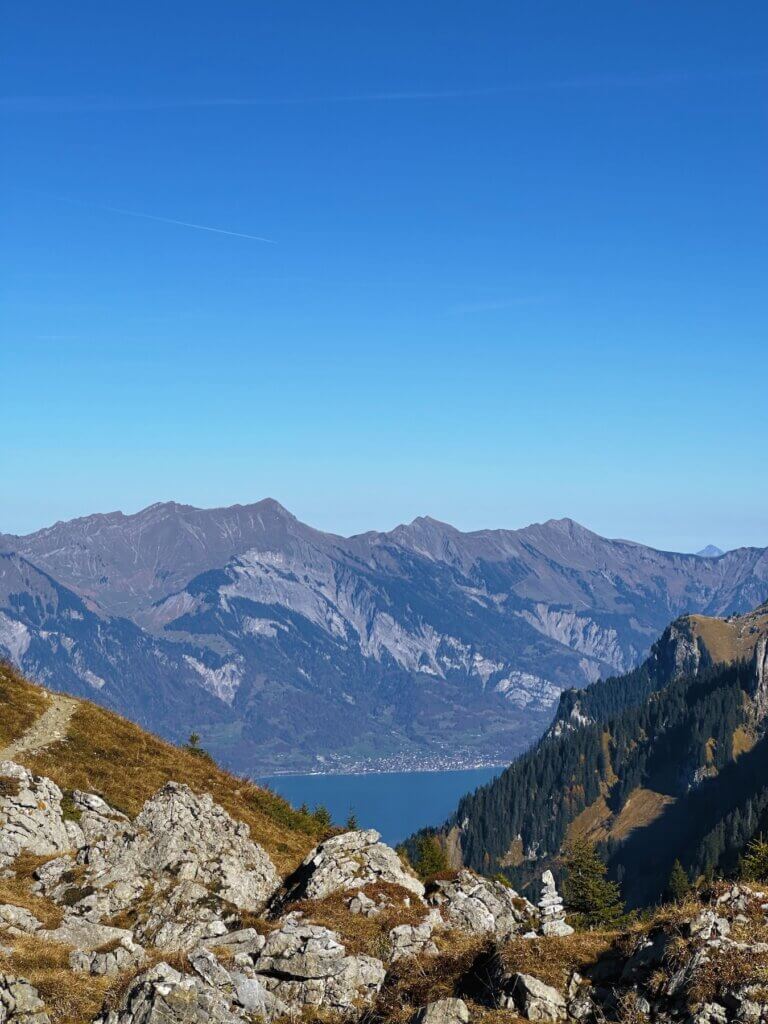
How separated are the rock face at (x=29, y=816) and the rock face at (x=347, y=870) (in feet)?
38.6

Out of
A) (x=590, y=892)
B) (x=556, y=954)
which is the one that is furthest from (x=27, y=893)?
(x=590, y=892)

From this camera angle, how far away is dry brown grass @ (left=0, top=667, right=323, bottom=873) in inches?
1998

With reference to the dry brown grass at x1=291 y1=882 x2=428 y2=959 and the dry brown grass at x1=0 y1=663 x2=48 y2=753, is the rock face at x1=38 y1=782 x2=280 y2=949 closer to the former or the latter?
the dry brown grass at x1=291 y1=882 x2=428 y2=959

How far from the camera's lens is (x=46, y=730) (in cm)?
5719

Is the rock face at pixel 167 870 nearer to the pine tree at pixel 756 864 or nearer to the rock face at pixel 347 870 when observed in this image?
the rock face at pixel 347 870

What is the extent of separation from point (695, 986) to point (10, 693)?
172 ft

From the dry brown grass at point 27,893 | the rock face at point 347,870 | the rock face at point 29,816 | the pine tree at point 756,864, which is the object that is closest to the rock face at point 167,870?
the dry brown grass at point 27,893

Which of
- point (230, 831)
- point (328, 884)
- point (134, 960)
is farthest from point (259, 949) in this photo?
point (230, 831)

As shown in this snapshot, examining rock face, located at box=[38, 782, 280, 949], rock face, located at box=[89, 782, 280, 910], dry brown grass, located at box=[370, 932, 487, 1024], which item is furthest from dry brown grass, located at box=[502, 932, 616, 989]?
rock face, located at box=[89, 782, 280, 910]

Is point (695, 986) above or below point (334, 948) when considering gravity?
above

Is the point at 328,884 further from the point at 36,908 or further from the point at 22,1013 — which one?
the point at 22,1013

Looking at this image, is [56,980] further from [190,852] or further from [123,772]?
[123,772]

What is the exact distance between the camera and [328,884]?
38000 mm

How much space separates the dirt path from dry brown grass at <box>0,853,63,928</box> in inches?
495
